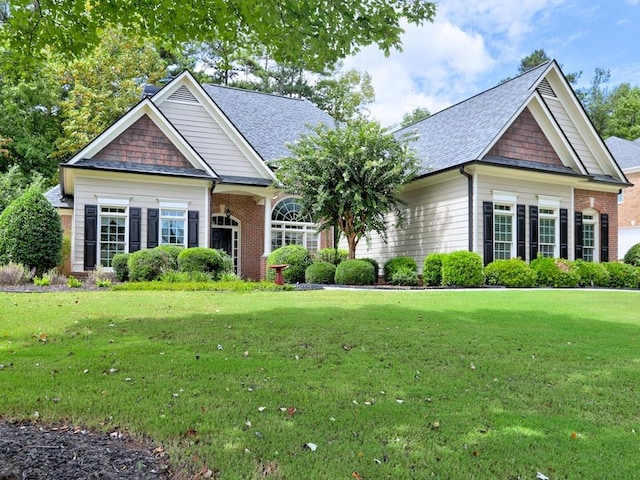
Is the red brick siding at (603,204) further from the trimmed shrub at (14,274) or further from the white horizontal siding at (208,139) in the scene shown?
the trimmed shrub at (14,274)

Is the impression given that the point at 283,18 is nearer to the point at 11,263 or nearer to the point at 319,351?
the point at 319,351

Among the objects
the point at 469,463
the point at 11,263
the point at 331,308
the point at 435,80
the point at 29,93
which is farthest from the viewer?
the point at 435,80

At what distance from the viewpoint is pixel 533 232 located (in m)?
16.9

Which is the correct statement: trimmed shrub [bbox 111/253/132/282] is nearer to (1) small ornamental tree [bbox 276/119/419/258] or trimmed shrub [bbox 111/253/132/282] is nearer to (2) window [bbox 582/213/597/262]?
(1) small ornamental tree [bbox 276/119/419/258]

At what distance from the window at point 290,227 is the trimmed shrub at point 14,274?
8229mm

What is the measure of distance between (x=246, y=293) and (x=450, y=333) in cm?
587

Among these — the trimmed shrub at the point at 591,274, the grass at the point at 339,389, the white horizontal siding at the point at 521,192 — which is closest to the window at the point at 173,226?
the grass at the point at 339,389

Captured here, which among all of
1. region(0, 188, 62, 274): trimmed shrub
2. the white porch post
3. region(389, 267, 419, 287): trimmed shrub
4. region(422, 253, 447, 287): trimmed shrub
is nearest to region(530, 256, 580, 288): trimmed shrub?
region(422, 253, 447, 287): trimmed shrub

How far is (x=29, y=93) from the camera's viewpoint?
27.3 m

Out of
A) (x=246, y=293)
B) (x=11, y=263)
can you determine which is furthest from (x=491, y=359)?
(x=11, y=263)

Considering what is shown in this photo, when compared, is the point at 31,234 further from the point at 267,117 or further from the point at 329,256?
the point at 267,117

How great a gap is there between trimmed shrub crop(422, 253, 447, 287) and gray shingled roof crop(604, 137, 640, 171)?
65.4ft

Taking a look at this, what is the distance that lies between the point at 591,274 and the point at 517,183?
3699 mm

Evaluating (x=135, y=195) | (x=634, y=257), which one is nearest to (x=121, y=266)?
(x=135, y=195)
